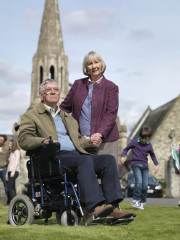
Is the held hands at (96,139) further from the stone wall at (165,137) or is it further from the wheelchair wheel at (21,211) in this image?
the stone wall at (165,137)

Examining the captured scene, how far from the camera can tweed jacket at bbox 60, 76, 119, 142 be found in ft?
21.0

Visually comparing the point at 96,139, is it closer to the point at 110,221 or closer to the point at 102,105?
the point at 102,105

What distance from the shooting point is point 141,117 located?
59.2 m

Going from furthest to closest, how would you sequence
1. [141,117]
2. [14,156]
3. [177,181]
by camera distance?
[141,117] → [177,181] → [14,156]

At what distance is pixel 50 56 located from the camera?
59.1m

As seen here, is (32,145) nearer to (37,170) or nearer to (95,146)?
(37,170)

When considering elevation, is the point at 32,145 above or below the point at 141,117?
below

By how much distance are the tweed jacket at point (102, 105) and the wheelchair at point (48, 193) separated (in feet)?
3.18

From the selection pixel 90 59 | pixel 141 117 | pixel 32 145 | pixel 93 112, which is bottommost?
pixel 32 145

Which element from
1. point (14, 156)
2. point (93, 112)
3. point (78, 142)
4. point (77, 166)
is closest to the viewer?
point (77, 166)

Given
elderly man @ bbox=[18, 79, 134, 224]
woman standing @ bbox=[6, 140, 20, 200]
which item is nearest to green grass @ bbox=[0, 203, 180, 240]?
elderly man @ bbox=[18, 79, 134, 224]

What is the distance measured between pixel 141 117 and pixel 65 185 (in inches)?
2131

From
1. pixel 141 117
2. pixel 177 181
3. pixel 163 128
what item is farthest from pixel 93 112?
pixel 141 117

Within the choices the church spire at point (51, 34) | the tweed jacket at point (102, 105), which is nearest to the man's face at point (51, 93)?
the tweed jacket at point (102, 105)
